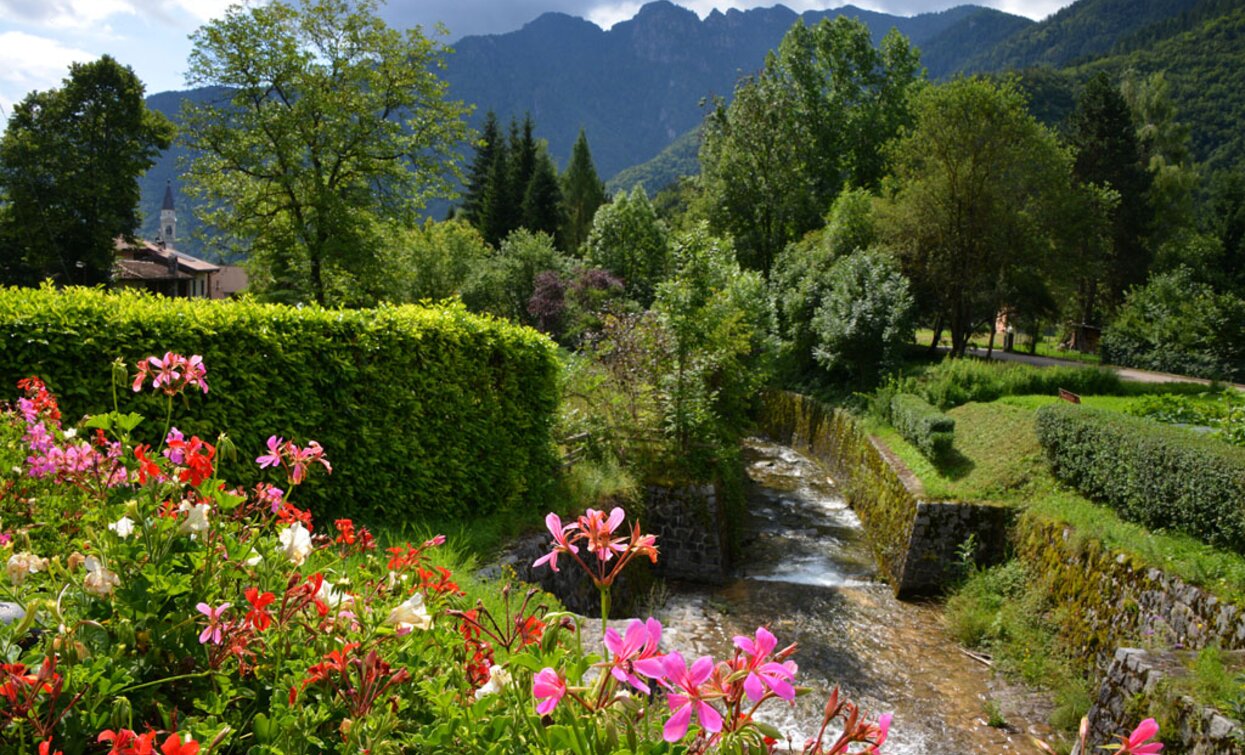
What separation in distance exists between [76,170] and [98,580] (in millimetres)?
35285

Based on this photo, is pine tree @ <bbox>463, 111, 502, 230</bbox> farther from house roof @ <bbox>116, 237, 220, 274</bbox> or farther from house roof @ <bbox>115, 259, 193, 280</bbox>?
house roof @ <bbox>116, 237, 220, 274</bbox>

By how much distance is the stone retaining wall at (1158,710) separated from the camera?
4863 mm

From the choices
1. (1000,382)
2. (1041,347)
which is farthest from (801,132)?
(1000,382)

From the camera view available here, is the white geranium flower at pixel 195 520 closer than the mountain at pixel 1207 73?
A: Yes

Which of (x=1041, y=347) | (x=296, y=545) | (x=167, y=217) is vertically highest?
(x=167, y=217)

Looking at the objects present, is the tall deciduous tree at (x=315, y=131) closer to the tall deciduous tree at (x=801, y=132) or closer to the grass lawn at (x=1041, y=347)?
the tall deciduous tree at (x=801, y=132)

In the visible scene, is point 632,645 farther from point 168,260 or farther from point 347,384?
A: point 168,260

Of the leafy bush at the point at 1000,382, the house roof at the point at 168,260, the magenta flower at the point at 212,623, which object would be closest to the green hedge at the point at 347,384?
the magenta flower at the point at 212,623

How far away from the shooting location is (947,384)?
15844 mm

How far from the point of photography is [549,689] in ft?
3.85

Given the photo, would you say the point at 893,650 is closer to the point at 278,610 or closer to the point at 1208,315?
the point at 278,610

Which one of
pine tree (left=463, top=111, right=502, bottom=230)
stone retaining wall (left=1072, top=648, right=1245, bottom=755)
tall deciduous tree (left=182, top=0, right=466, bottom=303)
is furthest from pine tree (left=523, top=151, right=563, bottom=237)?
stone retaining wall (left=1072, top=648, right=1245, bottom=755)

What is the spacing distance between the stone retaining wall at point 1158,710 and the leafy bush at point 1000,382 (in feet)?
33.1

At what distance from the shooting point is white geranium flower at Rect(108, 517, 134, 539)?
1709 millimetres
